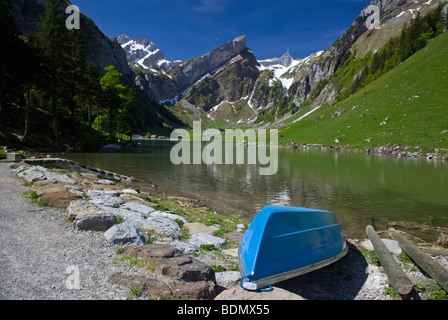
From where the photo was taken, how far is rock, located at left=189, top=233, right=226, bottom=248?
855cm

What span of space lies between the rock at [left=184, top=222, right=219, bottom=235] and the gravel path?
11.2ft

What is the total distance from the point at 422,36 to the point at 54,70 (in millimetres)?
116176

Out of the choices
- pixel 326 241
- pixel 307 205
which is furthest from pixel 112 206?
pixel 307 205

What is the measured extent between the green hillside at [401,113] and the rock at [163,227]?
162ft

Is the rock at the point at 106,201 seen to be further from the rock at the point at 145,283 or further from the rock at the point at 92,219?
the rock at the point at 145,283

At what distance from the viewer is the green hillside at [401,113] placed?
158 ft

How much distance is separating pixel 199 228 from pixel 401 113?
215 ft

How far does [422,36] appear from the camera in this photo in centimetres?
8844

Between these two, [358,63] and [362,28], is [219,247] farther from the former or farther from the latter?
[362,28]

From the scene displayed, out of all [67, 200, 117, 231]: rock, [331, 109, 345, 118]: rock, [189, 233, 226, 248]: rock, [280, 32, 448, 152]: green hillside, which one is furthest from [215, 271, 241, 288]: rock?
[331, 109, 345, 118]: rock

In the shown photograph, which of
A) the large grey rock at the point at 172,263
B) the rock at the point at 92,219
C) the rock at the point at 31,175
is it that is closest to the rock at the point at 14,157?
the rock at the point at 31,175

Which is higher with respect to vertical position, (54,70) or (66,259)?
(54,70)

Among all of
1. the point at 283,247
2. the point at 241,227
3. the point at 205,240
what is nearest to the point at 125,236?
the point at 205,240
